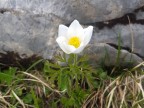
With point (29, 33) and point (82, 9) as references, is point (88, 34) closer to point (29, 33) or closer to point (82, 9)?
point (82, 9)

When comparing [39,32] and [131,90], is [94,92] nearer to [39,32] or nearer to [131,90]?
[131,90]

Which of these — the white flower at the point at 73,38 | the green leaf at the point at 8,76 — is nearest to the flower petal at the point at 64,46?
the white flower at the point at 73,38

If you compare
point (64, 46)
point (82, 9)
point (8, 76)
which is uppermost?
point (82, 9)

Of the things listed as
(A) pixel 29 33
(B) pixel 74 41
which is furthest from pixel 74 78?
(A) pixel 29 33

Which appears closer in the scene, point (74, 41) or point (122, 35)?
point (74, 41)

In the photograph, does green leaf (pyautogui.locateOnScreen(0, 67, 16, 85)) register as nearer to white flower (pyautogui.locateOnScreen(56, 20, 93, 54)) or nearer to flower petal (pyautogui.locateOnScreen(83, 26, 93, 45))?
white flower (pyautogui.locateOnScreen(56, 20, 93, 54))

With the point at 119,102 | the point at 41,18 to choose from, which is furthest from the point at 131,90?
the point at 41,18

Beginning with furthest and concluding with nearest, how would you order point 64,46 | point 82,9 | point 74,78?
point 82,9
point 74,78
point 64,46

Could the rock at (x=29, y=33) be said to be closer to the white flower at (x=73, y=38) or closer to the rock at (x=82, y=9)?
the rock at (x=82, y=9)
